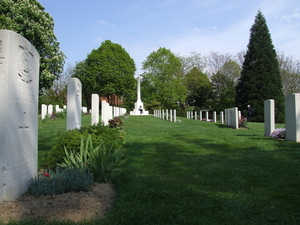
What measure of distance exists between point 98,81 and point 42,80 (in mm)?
26105

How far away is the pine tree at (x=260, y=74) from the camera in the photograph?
26.7m

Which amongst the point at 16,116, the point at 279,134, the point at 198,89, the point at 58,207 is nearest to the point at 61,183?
the point at 58,207

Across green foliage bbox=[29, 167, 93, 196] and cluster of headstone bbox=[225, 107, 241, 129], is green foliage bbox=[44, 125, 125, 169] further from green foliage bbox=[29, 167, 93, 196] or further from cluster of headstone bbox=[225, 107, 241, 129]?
cluster of headstone bbox=[225, 107, 241, 129]

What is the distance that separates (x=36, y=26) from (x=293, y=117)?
19052mm

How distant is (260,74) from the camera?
27.2 m

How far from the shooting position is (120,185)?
412 cm

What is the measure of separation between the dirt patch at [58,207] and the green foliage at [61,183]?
10 cm

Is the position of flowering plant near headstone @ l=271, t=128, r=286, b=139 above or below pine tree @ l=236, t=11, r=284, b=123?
below

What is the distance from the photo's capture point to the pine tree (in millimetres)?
26719

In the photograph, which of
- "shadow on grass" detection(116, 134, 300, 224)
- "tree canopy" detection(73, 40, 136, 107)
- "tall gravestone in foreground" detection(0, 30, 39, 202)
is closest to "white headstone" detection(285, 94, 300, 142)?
"shadow on grass" detection(116, 134, 300, 224)

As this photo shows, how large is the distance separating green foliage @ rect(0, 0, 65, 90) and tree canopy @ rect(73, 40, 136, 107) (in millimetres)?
23133

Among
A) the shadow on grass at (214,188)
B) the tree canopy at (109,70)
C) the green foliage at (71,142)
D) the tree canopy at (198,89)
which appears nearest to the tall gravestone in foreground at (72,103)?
the green foliage at (71,142)

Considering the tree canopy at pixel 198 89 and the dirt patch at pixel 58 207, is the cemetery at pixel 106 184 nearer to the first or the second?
the dirt patch at pixel 58 207

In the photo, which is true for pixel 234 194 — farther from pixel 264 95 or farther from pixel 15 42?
pixel 264 95
